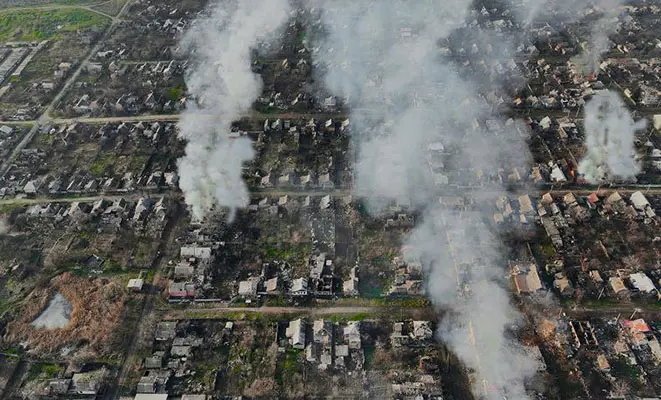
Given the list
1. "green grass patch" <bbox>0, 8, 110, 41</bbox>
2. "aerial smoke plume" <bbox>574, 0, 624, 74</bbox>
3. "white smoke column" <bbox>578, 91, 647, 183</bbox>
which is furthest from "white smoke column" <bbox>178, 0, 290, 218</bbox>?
"aerial smoke plume" <bbox>574, 0, 624, 74</bbox>

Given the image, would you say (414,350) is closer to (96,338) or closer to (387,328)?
(387,328)

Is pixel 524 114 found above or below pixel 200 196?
below

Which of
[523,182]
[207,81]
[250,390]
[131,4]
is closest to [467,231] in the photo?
[523,182]

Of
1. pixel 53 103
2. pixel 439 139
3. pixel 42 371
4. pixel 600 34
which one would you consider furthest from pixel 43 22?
pixel 600 34

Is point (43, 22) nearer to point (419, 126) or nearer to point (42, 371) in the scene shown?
point (419, 126)

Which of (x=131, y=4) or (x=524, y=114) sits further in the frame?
(x=131, y=4)

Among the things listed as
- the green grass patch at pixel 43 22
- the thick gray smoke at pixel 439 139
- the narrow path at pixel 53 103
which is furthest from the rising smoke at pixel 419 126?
the green grass patch at pixel 43 22
